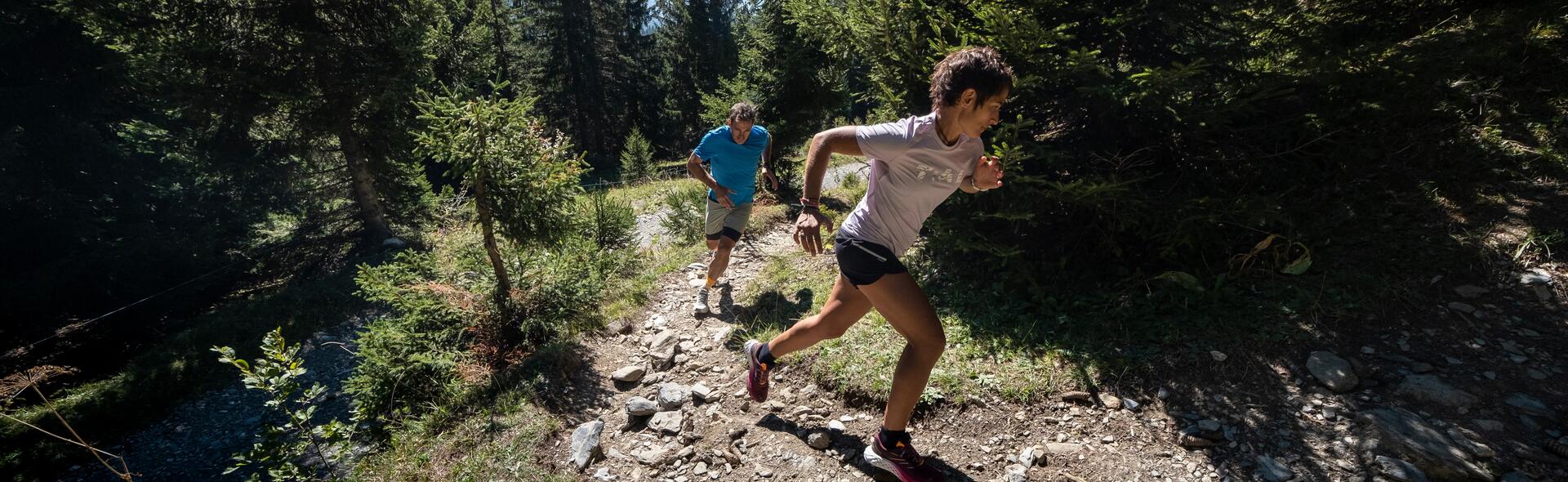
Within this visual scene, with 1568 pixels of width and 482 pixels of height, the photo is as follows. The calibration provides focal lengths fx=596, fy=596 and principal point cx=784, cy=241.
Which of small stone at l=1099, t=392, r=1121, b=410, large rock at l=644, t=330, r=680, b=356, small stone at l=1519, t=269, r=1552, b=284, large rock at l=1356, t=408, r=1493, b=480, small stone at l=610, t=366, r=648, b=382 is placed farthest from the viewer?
large rock at l=644, t=330, r=680, b=356

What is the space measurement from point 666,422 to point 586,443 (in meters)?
0.52

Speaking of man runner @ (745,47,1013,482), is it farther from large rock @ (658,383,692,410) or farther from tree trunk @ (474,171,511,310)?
tree trunk @ (474,171,511,310)

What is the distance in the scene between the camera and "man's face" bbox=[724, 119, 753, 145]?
5.61 metres

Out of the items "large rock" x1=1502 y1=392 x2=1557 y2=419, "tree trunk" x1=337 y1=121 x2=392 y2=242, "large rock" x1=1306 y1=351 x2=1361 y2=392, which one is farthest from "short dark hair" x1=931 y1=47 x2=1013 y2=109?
"tree trunk" x1=337 y1=121 x2=392 y2=242

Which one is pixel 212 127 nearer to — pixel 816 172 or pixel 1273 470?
pixel 816 172

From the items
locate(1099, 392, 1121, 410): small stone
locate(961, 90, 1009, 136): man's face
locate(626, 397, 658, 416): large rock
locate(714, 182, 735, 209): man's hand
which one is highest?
locate(961, 90, 1009, 136): man's face

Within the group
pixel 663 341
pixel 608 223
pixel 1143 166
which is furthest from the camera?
pixel 608 223

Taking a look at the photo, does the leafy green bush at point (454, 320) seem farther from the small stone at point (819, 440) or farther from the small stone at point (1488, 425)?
the small stone at point (1488, 425)

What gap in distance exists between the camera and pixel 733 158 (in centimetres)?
582

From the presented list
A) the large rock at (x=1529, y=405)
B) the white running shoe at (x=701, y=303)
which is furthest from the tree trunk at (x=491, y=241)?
the large rock at (x=1529, y=405)

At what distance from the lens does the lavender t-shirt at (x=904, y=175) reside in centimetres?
267

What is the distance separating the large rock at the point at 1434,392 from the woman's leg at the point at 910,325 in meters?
2.56

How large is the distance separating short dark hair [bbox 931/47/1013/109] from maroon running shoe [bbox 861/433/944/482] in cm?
173

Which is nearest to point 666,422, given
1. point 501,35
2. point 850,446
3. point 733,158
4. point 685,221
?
point 850,446
